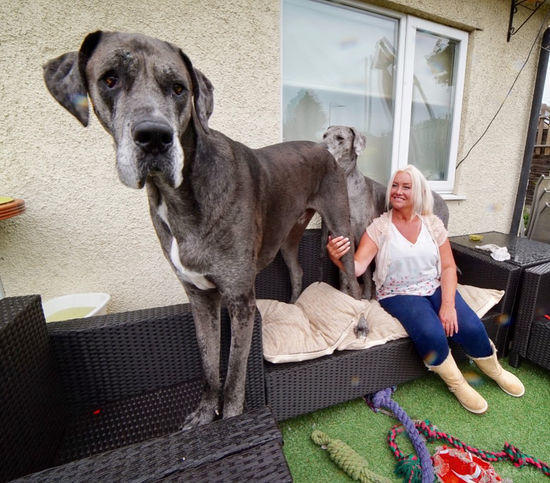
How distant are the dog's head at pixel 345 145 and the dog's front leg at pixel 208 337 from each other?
1541 millimetres

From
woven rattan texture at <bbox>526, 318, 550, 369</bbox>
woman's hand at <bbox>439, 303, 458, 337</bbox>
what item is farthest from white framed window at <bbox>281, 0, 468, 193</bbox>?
woven rattan texture at <bbox>526, 318, 550, 369</bbox>

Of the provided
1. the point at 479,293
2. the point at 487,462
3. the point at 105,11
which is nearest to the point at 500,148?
→ the point at 479,293

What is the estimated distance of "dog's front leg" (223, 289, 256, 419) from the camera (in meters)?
1.30

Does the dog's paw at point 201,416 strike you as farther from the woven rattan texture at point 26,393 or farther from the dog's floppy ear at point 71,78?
the dog's floppy ear at point 71,78

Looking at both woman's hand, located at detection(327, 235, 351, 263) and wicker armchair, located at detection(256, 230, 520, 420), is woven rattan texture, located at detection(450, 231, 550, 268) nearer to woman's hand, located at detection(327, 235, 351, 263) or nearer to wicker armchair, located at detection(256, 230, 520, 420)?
wicker armchair, located at detection(256, 230, 520, 420)

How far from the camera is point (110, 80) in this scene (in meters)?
0.93

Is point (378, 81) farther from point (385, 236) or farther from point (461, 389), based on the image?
point (461, 389)

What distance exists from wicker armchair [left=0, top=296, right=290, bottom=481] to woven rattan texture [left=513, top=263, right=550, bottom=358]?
6.24 feet

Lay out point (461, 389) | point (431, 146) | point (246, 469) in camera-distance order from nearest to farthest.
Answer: point (246, 469), point (461, 389), point (431, 146)

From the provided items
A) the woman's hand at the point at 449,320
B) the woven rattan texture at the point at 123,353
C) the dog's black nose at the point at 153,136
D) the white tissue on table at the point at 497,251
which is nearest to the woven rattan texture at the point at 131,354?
the woven rattan texture at the point at 123,353

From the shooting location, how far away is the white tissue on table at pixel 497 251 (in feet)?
7.44

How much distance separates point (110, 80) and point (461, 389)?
232cm

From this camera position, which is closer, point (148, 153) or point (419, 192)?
point (148, 153)

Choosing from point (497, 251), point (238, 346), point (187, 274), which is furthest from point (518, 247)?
point (187, 274)
